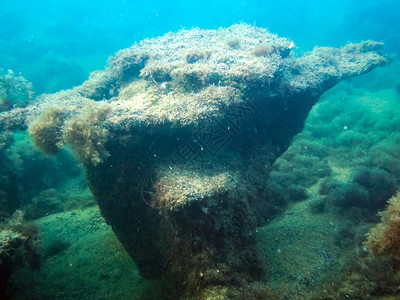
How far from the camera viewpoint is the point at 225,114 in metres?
5.17

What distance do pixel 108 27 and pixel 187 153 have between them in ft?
175

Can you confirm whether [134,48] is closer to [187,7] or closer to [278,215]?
[278,215]

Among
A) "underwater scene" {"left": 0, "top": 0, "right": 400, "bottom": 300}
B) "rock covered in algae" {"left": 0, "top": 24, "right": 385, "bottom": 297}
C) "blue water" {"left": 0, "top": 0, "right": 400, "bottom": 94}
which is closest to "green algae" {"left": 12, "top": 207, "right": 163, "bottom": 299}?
"underwater scene" {"left": 0, "top": 0, "right": 400, "bottom": 300}

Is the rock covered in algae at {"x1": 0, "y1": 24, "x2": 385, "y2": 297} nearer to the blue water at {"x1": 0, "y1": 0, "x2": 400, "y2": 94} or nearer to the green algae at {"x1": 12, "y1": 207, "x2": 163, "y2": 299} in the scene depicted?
the green algae at {"x1": 12, "y1": 207, "x2": 163, "y2": 299}

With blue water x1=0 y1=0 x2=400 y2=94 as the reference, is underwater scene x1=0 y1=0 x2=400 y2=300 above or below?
below

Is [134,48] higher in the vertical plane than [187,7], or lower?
lower

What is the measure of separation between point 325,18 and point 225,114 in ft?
179

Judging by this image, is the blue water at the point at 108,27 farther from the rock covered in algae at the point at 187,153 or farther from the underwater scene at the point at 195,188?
the rock covered in algae at the point at 187,153

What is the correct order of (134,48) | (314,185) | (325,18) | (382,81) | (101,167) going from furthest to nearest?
(325,18) → (382,81) → (134,48) → (314,185) → (101,167)

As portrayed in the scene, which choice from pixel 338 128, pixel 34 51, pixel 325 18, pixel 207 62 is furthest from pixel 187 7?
pixel 207 62

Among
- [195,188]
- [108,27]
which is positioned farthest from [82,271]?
[108,27]

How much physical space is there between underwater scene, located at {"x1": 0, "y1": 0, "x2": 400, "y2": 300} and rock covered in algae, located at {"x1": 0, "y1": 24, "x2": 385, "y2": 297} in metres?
0.03

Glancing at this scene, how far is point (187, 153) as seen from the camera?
5.00 meters

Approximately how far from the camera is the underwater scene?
379 centimetres
